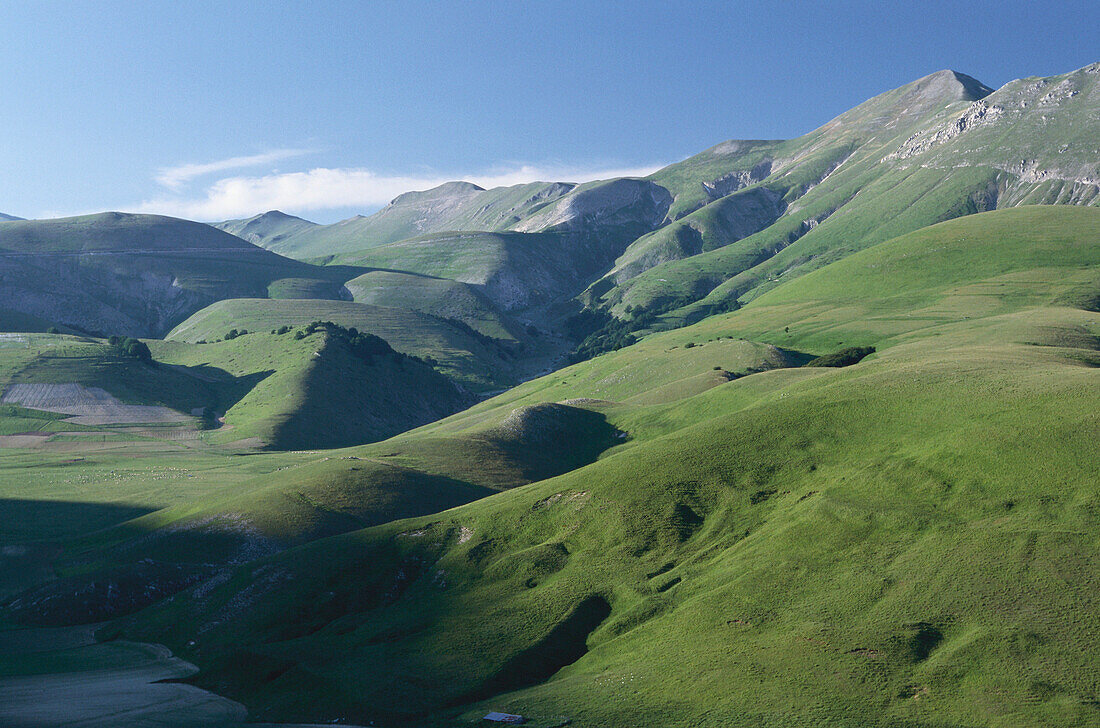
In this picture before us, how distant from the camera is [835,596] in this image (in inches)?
1786

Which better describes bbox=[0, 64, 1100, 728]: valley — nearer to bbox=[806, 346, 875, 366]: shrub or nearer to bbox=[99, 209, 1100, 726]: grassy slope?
bbox=[99, 209, 1100, 726]: grassy slope

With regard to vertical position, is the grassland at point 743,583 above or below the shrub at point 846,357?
below

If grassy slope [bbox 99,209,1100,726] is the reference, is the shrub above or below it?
above

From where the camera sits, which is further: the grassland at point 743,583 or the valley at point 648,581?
the valley at point 648,581

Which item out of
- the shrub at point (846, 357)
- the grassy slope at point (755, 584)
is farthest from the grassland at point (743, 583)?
the shrub at point (846, 357)

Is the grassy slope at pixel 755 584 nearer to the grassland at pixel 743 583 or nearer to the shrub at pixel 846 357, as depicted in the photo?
the grassland at pixel 743 583

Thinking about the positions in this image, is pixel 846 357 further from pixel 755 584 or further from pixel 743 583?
pixel 755 584

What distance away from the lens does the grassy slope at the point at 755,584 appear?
3833cm

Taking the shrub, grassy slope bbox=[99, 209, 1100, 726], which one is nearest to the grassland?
grassy slope bbox=[99, 209, 1100, 726]

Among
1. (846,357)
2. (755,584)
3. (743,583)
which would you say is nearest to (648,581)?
(743,583)

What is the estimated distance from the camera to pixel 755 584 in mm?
49031

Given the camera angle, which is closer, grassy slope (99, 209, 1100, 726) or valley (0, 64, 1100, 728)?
grassy slope (99, 209, 1100, 726)

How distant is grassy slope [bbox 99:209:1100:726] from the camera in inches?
1509

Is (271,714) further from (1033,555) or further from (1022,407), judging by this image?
(1022,407)
